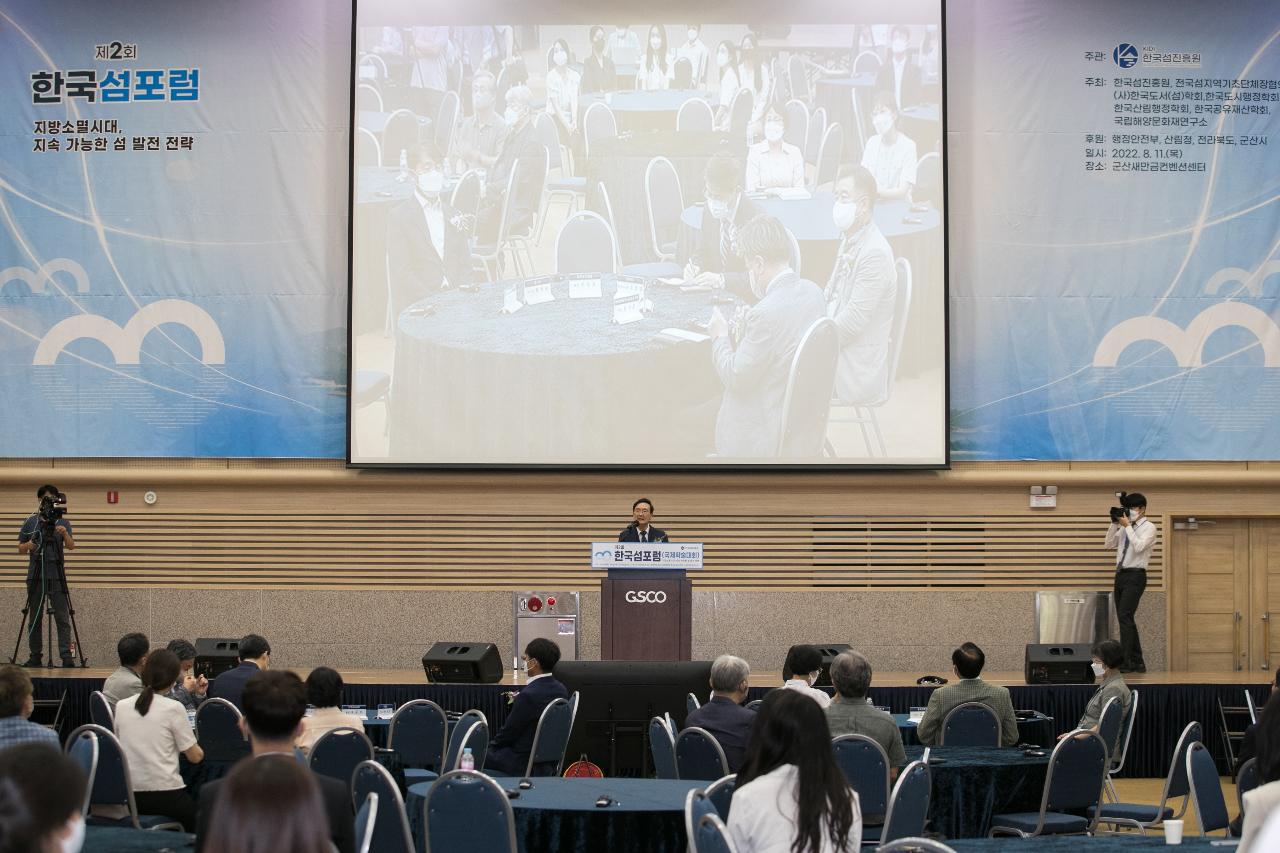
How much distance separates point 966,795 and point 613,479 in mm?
6239

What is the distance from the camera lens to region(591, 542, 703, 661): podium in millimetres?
9164

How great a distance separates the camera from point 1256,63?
39.5 feet

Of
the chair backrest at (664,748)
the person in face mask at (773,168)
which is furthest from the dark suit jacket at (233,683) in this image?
the person in face mask at (773,168)

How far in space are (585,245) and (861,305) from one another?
2.57 m

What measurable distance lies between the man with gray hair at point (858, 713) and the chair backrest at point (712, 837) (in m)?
2.16

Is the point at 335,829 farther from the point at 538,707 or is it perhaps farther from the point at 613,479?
the point at 613,479

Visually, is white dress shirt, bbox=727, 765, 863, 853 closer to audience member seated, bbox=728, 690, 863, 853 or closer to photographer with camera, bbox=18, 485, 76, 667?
audience member seated, bbox=728, 690, 863, 853

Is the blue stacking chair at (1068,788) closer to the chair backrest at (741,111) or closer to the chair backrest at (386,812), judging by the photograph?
the chair backrest at (386,812)

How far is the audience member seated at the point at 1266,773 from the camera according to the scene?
3303 mm

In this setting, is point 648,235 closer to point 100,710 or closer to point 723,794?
point 100,710

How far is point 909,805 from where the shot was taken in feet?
16.7

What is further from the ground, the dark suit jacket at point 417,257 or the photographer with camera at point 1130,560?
the dark suit jacket at point 417,257

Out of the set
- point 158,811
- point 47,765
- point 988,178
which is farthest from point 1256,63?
point 47,765

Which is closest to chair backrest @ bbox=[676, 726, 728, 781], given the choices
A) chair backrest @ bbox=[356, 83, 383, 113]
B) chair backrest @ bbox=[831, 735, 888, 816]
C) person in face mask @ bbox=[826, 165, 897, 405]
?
chair backrest @ bbox=[831, 735, 888, 816]
